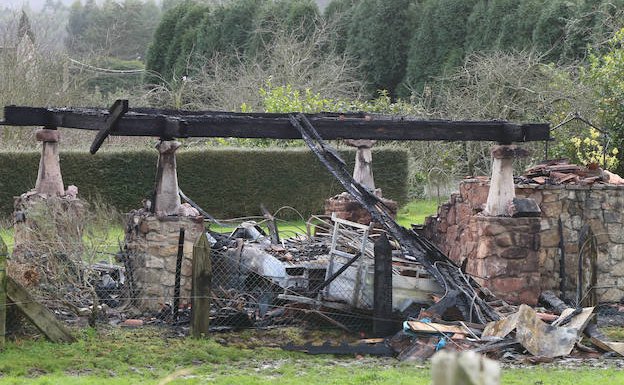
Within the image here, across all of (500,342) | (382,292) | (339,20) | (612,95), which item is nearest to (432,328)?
(500,342)

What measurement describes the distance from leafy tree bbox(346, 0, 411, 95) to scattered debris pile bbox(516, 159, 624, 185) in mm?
18952

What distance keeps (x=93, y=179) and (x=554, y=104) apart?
35.8 ft

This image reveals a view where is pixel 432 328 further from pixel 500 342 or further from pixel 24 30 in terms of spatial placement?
pixel 24 30

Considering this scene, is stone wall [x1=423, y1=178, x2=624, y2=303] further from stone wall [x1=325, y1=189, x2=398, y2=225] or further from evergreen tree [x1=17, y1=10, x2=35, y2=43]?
evergreen tree [x1=17, y1=10, x2=35, y2=43]

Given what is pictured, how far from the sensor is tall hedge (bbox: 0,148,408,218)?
69.9ft

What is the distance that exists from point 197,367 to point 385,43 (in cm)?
2537

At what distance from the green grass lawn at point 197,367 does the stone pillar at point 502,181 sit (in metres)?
3.45

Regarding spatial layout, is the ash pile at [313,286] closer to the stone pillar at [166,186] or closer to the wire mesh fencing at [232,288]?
the wire mesh fencing at [232,288]

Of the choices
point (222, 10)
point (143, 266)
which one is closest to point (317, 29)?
point (222, 10)

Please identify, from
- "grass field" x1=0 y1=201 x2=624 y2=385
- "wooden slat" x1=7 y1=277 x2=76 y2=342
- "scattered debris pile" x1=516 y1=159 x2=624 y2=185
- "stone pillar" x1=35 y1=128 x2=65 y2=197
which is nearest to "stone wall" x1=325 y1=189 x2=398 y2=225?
"scattered debris pile" x1=516 y1=159 x2=624 y2=185

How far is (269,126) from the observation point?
1202cm

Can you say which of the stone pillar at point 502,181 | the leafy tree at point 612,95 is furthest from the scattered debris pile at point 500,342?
the leafy tree at point 612,95

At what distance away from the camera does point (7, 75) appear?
23.9 m

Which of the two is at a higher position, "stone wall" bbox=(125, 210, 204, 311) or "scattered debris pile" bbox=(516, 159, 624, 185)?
"scattered debris pile" bbox=(516, 159, 624, 185)
